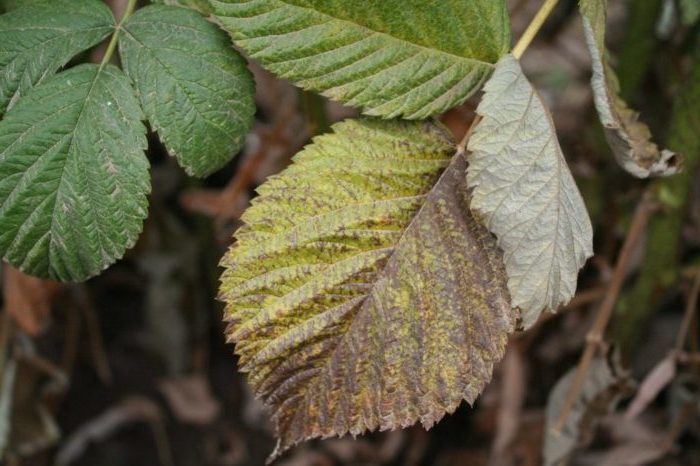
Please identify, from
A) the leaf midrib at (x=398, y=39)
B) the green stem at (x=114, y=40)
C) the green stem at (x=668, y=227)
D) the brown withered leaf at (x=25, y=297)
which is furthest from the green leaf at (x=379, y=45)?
the brown withered leaf at (x=25, y=297)

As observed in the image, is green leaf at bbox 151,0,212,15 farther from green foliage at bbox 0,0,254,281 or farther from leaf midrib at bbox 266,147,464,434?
leaf midrib at bbox 266,147,464,434

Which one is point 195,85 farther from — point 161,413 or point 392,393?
point 161,413

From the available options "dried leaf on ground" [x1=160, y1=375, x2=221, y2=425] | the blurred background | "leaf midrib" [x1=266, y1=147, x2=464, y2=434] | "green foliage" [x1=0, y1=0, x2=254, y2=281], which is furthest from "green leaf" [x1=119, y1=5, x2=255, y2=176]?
"dried leaf on ground" [x1=160, y1=375, x2=221, y2=425]

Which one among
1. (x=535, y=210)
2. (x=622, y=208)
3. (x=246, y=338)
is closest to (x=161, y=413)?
(x=622, y=208)

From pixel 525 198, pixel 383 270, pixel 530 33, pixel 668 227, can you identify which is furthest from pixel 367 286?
pixel 668 227

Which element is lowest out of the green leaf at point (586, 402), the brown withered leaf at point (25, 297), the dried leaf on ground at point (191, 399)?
the dried leaf on ground at point (191, 399)

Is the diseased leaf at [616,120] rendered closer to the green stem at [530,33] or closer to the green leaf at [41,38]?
the green stem at [530,33]
